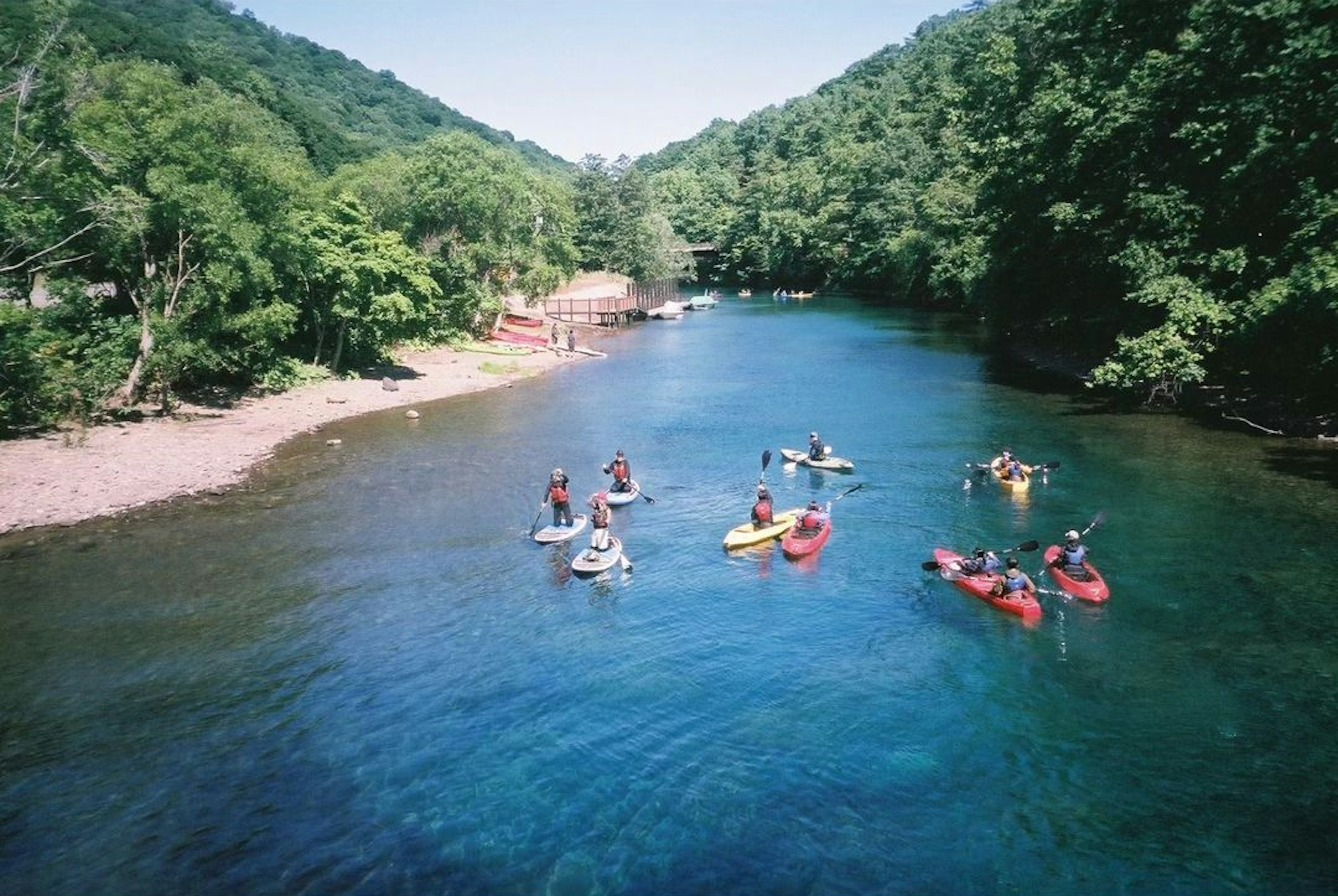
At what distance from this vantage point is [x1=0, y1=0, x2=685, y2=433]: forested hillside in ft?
111

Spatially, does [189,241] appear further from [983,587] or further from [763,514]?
[983,587]

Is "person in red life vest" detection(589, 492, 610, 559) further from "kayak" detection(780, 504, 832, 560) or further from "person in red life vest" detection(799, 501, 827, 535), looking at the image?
"person in red life vest" detection(799, 501, 827, 535)

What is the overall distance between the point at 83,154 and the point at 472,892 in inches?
1400

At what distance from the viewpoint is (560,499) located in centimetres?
2800

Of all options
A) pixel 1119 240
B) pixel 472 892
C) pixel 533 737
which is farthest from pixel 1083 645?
pixel 1119 240

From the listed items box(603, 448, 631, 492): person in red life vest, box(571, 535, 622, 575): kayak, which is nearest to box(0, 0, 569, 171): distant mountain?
box(603, 448, 631, 492): person in red life vest

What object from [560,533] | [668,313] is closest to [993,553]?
[560,533]

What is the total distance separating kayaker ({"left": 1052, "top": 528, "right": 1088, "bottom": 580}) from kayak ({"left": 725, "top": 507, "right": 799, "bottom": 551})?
821cm

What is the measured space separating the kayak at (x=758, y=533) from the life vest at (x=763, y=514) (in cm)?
14

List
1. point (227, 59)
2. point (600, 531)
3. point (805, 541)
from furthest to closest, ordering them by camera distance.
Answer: point (227, 59), point (805, 541), point (600, 531)

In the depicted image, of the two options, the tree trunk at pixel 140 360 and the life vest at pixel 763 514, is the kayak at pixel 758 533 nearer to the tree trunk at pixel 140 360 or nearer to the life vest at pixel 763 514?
the life vest at pixel 763 514

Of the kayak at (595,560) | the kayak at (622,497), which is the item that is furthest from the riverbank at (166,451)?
the kayak at (595,560)

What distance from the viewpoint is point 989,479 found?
33625mm

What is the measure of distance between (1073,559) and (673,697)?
1194 cm
